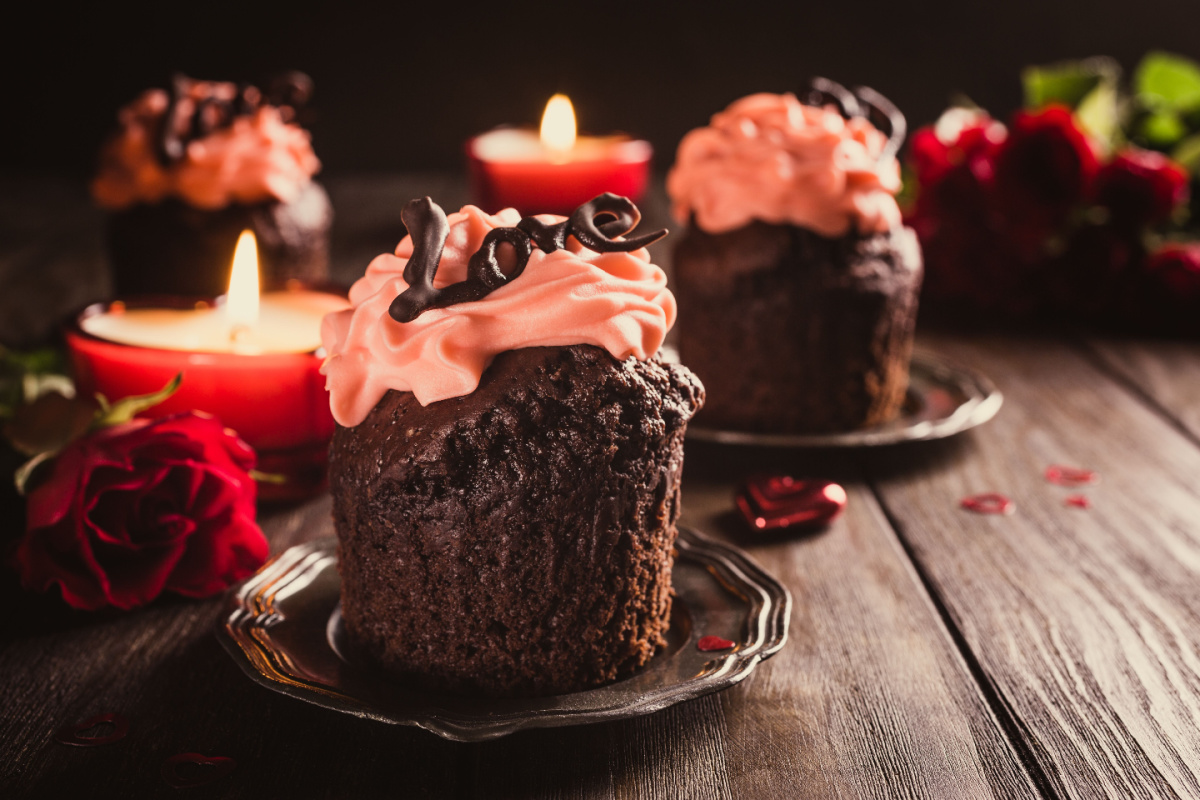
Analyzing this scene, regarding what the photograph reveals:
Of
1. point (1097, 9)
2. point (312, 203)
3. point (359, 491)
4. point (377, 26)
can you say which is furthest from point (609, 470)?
point (1097, 9)

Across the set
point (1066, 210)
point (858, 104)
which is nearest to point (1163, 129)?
point (1066, 210)

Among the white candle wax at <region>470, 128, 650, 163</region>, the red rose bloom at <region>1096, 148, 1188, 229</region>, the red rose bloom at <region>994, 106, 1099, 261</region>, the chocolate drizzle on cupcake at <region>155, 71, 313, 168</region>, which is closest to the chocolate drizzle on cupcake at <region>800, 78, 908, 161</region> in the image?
the red rose bloom at <region>994, 106, 1099, 261</region>

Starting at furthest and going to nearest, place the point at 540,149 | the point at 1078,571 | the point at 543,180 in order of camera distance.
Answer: the point at 540,149, the point at 543,180, the point at 1078,571

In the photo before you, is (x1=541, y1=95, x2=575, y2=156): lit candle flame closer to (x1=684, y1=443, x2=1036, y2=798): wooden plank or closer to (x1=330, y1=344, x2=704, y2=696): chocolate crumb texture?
(x1=684, y1=443, x2=1036, y2=798): wooden plank

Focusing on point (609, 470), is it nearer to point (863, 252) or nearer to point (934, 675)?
point (934, 675)

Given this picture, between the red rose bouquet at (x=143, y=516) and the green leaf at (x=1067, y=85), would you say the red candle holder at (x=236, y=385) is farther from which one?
the green leaf at (x=1067, y=85)

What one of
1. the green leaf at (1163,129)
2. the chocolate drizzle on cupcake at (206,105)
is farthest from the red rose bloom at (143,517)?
the green leaf at (1163,129)

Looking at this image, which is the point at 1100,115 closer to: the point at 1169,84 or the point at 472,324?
the point at 1169,84
